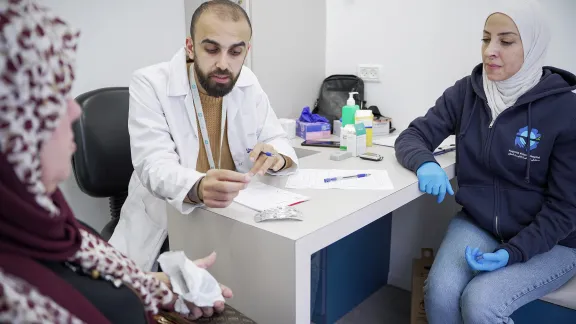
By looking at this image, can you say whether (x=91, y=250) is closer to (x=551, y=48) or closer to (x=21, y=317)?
(x=21, y=317)

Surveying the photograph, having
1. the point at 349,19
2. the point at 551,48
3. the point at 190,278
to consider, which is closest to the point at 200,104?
the point at 190,278

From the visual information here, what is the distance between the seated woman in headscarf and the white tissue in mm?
228

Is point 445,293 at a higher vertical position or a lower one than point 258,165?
lower

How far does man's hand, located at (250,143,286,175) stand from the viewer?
4.26 ft

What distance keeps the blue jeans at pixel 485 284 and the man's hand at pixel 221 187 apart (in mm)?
675

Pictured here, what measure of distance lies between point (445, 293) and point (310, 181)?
506mm

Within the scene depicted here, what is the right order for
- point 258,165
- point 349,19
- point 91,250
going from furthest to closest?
point 349,19, point 258,165, point 91,250

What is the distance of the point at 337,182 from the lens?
4.29 ft

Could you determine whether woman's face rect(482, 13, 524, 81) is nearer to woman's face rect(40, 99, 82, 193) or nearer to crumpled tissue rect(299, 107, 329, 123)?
crumpled tissue rect(299, 107, 329, 123)

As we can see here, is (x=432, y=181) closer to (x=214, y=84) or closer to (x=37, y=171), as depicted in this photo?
(x=214, y=84)

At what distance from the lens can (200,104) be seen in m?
1.45

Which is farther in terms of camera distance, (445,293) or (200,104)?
(200,104)

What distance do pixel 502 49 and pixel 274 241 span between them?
97 centimetres

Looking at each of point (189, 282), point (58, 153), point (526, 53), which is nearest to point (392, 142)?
point (526, 53)
